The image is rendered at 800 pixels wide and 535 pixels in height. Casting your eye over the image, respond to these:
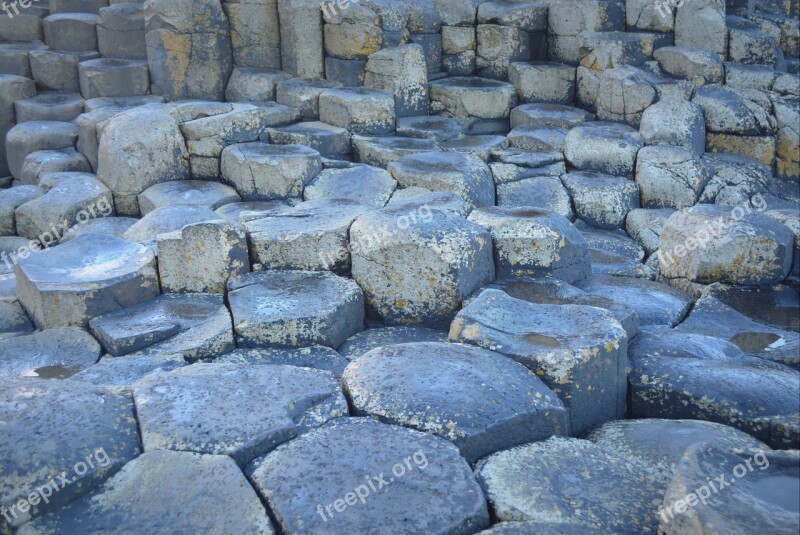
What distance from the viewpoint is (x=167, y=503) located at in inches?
99.1

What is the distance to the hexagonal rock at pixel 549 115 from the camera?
28.0 ft

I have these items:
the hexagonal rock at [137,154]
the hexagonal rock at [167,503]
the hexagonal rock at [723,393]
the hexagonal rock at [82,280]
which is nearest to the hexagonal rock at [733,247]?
the hexagonal rock at [723,393]

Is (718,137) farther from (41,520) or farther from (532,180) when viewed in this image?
(41,520)

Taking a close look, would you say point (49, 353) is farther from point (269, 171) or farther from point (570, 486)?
point (269, 171)

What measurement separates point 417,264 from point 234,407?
5.09ft

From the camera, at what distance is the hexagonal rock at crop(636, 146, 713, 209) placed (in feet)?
24.0

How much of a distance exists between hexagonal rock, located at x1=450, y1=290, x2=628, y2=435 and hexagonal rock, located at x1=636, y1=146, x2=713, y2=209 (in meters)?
3.92

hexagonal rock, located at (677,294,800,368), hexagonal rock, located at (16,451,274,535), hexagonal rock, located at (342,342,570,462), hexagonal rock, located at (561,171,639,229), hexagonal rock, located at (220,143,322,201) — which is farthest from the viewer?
hexagonal rock, located at (561,171,639,229)

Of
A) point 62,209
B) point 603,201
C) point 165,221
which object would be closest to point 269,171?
point 165,221

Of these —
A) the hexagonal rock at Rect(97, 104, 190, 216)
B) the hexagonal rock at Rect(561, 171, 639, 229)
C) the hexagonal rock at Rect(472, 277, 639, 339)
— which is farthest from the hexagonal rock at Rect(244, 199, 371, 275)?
the hexagonal rock at Rect(561, 171, 639, 229)

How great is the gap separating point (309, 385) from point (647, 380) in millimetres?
1546

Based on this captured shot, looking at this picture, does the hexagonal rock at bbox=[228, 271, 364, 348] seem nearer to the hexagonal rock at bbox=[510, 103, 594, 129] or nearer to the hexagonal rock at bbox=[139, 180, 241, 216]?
the hexagonal rock at bbox=[139, 180, 241, 216]

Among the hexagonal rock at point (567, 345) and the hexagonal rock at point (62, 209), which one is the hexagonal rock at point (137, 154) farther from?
the hexagonal rock at point (567, 345)

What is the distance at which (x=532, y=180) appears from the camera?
751 cm
